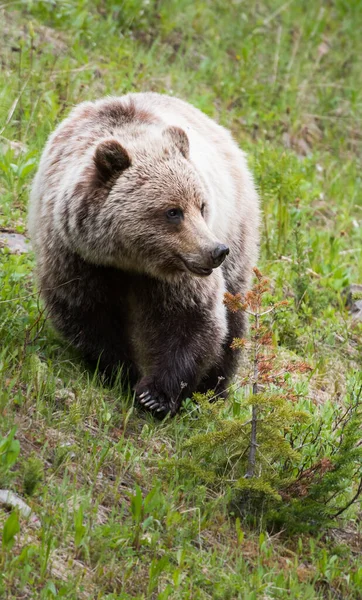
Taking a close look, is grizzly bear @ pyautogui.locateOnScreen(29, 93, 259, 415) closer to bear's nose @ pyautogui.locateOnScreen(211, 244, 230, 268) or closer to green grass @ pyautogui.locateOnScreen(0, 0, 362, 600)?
bear's nose @ pyautogui.locateOnScreen(211, 244, 230, 268)

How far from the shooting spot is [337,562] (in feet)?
14.4

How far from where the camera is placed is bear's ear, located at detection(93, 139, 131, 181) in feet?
16.9

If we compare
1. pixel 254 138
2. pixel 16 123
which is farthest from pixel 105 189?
pixel 254 138

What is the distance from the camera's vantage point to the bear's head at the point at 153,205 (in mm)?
5133

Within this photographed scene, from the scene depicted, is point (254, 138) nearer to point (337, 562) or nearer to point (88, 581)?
point (337, 562)

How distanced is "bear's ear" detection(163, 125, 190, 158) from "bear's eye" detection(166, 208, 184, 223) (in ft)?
1.30

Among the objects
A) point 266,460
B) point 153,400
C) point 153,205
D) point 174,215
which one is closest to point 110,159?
point 153,205

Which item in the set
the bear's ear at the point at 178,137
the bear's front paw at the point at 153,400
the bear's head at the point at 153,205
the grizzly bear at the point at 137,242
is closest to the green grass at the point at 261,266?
the bear's front paw at the point at 153,400

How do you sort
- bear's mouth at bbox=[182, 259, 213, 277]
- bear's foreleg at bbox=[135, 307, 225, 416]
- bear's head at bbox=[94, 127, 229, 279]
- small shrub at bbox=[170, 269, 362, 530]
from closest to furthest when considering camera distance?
small shrub at bbox=[170, 269, 362, 530] < bear's mouth at bbox=[182, 259, 213, 277] < bear's head at bbox=[94, 127, 229, 279] < bear's foreleg at bbox=[135, 307, 225, 416]

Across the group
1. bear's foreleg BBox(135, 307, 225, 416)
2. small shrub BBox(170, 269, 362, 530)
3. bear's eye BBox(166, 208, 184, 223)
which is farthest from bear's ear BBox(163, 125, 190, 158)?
small shrub BBox(170, 269, 362, 530)

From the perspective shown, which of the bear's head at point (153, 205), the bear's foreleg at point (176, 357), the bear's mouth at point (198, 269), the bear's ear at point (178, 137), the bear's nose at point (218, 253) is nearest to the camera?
the bear's nose at point (218, 253)

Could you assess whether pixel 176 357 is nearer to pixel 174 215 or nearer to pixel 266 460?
pixel 174 215

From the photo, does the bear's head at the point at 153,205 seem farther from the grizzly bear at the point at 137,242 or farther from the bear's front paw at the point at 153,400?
the bear's front paw at the point at 153,400

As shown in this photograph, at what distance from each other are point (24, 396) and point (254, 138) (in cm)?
625
